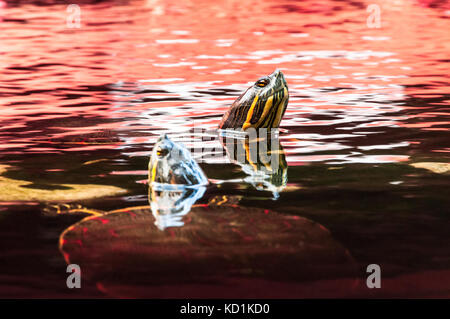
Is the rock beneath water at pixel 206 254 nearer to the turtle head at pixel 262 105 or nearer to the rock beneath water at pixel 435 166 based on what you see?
the rock beneath water at pixel 435 166

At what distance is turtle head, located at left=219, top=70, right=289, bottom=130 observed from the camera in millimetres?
7734

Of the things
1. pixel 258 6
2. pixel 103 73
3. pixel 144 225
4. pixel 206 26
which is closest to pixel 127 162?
pixel 144 225

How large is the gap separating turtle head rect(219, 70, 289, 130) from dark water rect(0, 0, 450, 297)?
296mm

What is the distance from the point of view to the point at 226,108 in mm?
9516

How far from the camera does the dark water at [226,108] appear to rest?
14.5 ft

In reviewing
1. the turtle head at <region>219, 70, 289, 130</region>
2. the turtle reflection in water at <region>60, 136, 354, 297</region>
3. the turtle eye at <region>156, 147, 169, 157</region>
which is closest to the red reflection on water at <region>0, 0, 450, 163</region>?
the turtle head at <region>219, 70, 289, 130</region>

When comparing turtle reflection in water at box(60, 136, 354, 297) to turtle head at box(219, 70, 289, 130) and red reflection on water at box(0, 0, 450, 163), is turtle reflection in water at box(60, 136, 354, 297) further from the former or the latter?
turtle head at box(219, 70, 289, 130)

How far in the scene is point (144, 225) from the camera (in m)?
4.64

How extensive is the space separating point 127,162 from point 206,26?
47.5 ft

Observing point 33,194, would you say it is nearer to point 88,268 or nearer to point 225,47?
point 88,268

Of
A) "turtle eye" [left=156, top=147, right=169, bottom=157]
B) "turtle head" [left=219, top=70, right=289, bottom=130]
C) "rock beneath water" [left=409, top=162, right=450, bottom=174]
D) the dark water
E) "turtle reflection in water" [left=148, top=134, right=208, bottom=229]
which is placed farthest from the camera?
"turtle head" [left=219, top=70, right=289, bottom=130]

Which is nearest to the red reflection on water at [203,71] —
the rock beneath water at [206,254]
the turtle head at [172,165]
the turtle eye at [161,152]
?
the turtle head at [172,165]

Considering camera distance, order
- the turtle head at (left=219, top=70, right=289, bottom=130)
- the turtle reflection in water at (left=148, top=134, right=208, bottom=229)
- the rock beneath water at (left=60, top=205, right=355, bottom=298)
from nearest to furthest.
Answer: the rock beneath water at (left=60, top=205, right=355, bottom=298), the turtle reflection in water at (left=148, top=134, right=208, bottom=229), the turtle head at (left=219, top=70, right=289, bottom=130)

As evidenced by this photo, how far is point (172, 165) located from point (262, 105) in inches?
99.6
